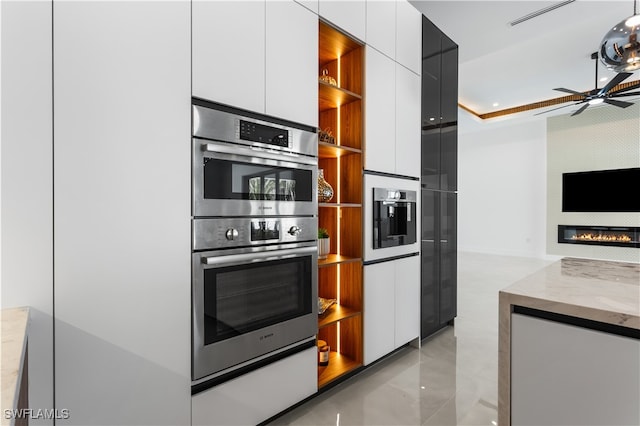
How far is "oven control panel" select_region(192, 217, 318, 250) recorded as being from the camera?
1.51 metres

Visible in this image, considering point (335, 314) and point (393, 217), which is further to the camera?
point (393, 217)

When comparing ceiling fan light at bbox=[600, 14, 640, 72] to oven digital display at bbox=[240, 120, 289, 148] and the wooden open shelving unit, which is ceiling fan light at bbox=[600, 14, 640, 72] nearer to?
the wooden open shelving unit

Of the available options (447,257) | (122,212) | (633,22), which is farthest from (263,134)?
(447,257)

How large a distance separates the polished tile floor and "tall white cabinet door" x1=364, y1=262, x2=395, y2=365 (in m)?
0.18

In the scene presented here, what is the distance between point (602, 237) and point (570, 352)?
783 centimetres

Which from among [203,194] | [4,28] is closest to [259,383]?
[203,194]

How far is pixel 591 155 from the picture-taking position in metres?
7.14

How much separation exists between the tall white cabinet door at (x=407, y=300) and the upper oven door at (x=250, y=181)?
111 cm

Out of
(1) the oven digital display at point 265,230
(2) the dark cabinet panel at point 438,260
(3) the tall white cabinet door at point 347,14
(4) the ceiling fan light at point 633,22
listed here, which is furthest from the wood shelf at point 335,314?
(4) the ceiling fan light at point 633,22

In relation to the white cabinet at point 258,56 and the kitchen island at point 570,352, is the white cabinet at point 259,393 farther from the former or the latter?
the white cabinet at point 258,56

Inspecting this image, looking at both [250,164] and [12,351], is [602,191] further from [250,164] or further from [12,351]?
[12,351]

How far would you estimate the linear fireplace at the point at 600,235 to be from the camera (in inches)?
264

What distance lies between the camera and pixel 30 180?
1102 millimetres

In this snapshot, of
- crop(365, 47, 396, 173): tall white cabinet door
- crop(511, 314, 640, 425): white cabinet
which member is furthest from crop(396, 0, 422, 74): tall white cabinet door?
crop(511, 314, 640, 425): white cabinet
